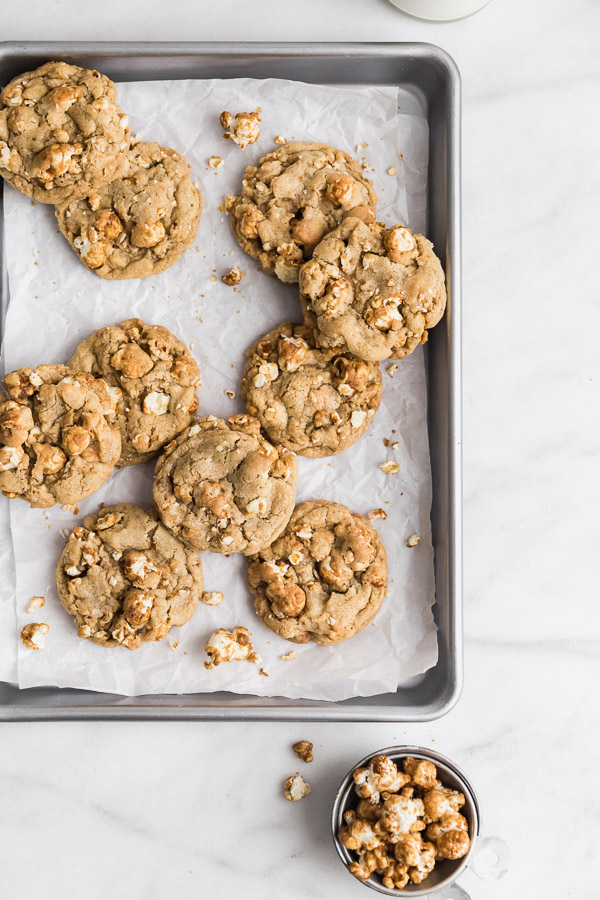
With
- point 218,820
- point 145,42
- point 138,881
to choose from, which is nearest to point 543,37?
point 145,42

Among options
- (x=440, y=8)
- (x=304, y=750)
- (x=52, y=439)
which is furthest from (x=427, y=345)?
(x=304, y=750)

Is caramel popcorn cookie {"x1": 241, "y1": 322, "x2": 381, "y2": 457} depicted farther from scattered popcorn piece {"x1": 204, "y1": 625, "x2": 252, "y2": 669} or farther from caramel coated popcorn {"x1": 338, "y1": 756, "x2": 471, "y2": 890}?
caramel coated popcorn {"x1": 338, "y1": 756, "x2": 471, "y2": 890}

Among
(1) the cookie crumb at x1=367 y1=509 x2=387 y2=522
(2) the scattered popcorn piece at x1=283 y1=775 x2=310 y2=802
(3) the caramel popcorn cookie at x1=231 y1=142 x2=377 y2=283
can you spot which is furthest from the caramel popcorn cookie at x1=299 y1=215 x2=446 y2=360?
(2) the scattered popcorn piece at x1=283 y1=775 x2=310 y2=802

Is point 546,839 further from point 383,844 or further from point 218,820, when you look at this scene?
point 218,820

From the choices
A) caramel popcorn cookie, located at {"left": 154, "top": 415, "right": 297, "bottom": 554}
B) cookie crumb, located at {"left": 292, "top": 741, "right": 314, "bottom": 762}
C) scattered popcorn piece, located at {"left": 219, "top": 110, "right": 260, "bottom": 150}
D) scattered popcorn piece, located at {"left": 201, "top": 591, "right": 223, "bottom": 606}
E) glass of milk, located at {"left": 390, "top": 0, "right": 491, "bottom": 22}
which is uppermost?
glass of milk, located at {"left": 390, "top": 0, "right": 491, "bottom": 22}

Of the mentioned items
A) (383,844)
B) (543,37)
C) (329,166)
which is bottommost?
(383,844)

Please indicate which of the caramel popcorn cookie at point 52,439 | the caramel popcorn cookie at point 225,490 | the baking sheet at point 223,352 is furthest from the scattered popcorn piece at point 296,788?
the caramel popcorn cookie at point 52,439
